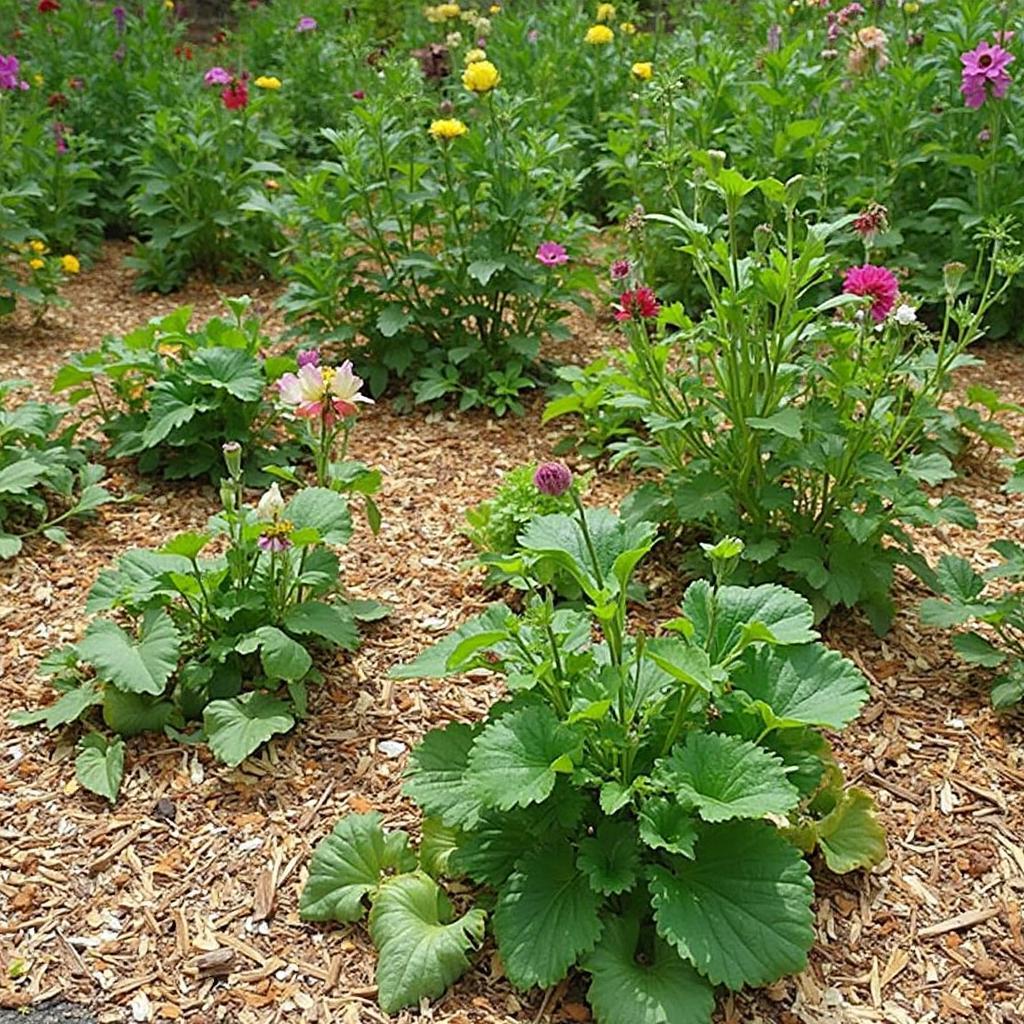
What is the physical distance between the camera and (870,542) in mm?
2703

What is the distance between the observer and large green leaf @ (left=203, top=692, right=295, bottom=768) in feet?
7.60

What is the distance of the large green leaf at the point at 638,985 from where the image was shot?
1.79 metres

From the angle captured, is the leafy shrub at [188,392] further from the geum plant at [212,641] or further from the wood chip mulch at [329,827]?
the geum plant at [212,641]

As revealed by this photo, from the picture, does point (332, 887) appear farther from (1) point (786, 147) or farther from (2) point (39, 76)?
(2) point (39, 76)

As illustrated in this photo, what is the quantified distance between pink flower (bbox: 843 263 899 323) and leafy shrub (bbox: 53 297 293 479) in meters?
1.62

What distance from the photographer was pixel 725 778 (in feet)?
6.09

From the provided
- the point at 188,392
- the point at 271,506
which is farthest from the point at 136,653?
the point at 188,392

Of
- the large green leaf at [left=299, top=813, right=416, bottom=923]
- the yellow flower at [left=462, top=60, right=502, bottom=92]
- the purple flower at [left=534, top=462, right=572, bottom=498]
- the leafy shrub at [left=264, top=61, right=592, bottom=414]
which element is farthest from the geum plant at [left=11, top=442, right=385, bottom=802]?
the yellow flower at [left=462, top=60, right=502, bottom=92]

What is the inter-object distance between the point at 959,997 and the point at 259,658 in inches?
59.6

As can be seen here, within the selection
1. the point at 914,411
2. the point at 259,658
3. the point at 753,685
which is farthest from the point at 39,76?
the point at 753,685

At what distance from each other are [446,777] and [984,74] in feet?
10.2

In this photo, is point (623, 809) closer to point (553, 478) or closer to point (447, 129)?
point (553, 478)

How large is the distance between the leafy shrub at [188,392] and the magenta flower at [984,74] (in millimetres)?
2457

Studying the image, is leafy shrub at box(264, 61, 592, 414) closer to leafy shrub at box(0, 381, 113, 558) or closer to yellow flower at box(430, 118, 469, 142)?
yellow flower at box(430, 118, 469, 142)
